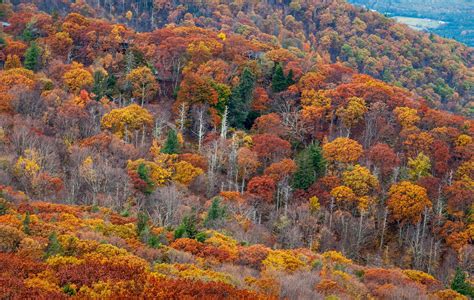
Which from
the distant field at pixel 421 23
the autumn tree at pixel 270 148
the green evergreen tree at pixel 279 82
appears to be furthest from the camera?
the distant field at pixel 421 23

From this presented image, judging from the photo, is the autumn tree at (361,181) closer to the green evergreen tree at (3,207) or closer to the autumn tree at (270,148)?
the autumn tree at (270,148)

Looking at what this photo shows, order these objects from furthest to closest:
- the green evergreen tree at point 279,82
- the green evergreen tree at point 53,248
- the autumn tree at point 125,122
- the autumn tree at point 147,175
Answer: the green evergreen tree at point 279,82 → the autumn tree at point 125,122 → the autumn tree at point 147,175 → the green evergreen tree at point 53,248

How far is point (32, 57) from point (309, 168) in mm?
27476

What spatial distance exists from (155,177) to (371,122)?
2048 centimetres

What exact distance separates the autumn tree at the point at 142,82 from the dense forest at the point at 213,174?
15 cm

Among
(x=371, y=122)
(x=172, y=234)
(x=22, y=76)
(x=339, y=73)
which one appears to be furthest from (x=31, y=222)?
(x=339, y=73)

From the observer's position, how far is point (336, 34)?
317 ft

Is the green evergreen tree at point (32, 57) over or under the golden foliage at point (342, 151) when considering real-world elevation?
over

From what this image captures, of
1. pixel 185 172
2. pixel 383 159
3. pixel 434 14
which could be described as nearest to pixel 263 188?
pixel 185 172

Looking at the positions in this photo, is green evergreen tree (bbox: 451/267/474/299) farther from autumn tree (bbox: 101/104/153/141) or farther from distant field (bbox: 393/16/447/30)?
distant field (bbox: 393/16/447/30)

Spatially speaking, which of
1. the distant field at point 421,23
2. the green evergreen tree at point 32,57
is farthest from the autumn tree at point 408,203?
the distant field at point 421,23

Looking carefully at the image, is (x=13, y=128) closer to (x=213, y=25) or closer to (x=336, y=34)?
(x=213, y=25)

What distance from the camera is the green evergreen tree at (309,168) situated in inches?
1615

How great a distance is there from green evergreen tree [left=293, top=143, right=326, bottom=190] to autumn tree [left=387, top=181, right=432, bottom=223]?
18.2 ft
